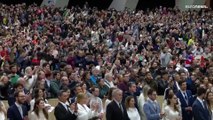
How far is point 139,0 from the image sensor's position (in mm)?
46875

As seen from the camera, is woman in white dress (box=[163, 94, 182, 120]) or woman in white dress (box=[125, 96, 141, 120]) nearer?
woman in white dress (box=[125, 96, 141, 120])

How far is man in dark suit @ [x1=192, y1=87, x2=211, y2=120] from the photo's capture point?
1260 cm

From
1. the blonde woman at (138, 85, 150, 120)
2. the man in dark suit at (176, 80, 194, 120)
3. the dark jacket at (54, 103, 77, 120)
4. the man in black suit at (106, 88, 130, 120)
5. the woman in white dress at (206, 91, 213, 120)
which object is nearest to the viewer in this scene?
the dark jacket at (54, 103, 77, 120)

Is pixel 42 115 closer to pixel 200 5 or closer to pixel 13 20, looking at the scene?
pixel 13 20

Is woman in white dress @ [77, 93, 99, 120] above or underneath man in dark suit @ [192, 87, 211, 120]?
above

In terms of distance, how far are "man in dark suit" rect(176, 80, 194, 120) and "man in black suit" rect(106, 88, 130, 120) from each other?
2753 millimetres

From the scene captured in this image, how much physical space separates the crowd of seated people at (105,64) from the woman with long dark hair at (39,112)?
18 mm

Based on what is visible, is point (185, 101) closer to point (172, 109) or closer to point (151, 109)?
point (172, 109)

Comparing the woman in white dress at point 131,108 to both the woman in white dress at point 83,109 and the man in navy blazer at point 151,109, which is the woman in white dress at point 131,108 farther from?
the woman in white dress at point 83,109

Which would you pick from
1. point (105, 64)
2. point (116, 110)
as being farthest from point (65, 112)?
point (105, 64)

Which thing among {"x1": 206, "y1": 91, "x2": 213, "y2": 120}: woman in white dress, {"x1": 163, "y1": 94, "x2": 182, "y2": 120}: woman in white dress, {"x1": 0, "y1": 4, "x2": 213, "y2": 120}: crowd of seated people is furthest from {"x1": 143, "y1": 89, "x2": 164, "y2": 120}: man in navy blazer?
{"x1": 206, "y1": 91, "x2": 213, "y2": 120}: woman in white dress

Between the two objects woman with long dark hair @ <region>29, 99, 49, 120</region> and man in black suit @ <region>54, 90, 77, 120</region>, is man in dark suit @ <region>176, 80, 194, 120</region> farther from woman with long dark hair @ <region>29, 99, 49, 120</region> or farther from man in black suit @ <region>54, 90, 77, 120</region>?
woman with long dark hair @ <region>29, 99, 49, 120</region>

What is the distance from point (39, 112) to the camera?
431 inches

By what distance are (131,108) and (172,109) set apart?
109 centimetres
